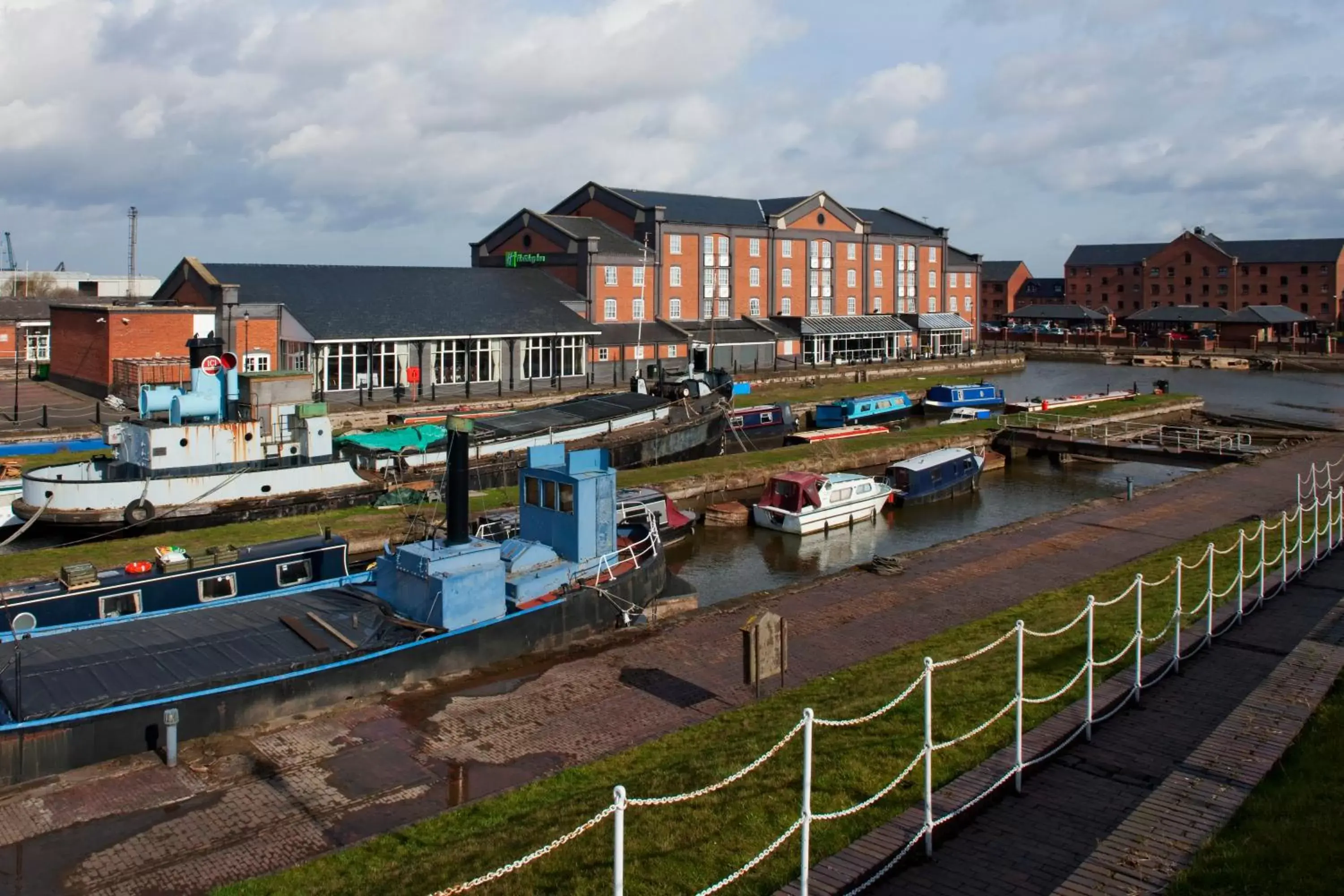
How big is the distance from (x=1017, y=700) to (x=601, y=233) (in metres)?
64.4

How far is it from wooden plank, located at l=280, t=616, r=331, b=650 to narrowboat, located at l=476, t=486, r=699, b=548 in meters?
8.62

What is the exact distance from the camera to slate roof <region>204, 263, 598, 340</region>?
5738cm

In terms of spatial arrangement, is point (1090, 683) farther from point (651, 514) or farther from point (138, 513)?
point (138, 513)

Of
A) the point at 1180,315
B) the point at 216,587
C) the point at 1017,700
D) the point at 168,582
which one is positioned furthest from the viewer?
the point at 1180,315

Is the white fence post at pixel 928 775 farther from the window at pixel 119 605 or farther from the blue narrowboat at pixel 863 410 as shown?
the blue narrowboat at pixel 863 410

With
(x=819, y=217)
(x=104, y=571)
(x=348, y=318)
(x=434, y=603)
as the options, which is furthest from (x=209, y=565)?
(x=819, y=217)

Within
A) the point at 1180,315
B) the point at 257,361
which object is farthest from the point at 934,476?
the point at 1180,315

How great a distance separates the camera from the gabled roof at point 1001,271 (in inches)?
5945

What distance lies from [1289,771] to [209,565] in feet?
60.0

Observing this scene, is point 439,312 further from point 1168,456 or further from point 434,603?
point 434,603

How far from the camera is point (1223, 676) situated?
50.3 ft

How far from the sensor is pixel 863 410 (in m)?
60.0

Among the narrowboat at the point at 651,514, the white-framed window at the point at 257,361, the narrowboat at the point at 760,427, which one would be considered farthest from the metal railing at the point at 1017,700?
the white-framed window at the point at 257,361

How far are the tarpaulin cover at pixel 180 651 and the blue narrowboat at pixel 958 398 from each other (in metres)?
49.8
